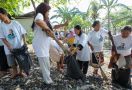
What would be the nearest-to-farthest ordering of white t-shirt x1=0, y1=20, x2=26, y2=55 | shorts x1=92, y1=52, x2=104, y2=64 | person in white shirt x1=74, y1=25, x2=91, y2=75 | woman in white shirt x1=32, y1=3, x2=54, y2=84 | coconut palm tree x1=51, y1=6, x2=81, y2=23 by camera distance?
1. woman in white shirt x1=32, y1=3, x2=54, y2=84
2. white t-shirt x1=0, y1=20, x2=26, y2=55
3. person in white shirt x1=74, y1=25, x2=91, y2=75
4. shorts x1=92, y1=52, x2=104, y2=64
5. coconut palm tree x1=51, y1=6, x2=81, y2=23

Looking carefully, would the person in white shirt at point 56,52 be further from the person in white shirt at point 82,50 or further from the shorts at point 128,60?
the shorts at point 128,60

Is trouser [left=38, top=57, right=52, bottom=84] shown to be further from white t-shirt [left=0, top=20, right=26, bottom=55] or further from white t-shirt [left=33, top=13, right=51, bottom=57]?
white t-shirt [left=0, top=20, right=26, bottom=55]

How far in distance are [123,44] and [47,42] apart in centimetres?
226

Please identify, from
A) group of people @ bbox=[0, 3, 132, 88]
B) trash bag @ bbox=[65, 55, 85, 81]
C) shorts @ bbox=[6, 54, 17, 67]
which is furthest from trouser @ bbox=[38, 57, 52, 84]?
shorts @ bbox=[6, 54, 17, 67]

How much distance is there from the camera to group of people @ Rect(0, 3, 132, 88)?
6.75 meters

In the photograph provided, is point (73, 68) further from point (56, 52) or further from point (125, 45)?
point (125, 45)

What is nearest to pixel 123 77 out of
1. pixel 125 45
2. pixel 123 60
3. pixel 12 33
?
pixel 123 60

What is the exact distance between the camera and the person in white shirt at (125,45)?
8.02 m

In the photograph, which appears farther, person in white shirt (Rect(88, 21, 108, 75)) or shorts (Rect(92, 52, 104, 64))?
shorts (Rect(92, 52, 104, 64))

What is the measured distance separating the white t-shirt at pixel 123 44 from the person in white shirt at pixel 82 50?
0.83 metres

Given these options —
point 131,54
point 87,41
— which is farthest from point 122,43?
point 87,41

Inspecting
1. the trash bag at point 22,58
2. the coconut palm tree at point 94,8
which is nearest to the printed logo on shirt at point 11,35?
the trash bag at point 22,58

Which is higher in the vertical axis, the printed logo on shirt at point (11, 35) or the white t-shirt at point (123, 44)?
the printed logo on shirt at point (11, 35)

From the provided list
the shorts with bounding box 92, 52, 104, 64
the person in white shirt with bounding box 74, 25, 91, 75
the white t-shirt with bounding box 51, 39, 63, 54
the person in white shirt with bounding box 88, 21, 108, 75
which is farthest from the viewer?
→ the shorts with bounding box 92, 52, 104, 64
